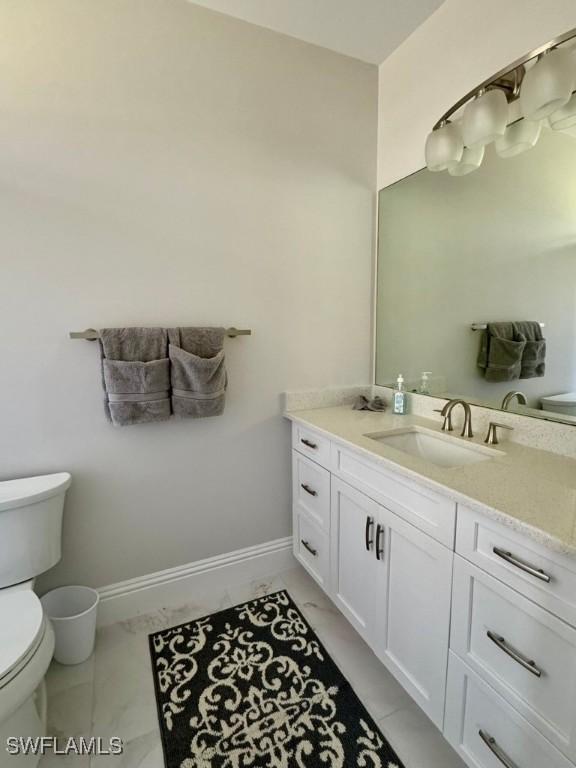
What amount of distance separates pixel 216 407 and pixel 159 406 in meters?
0.23

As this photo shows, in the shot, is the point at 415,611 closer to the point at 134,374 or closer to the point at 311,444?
the point at 311,444

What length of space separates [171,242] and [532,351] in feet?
4.86

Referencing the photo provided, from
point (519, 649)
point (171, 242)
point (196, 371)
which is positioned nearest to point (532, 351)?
point (519, 649)

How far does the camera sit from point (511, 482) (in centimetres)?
105

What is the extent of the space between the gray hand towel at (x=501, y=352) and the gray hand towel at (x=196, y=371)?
1111 millimetres

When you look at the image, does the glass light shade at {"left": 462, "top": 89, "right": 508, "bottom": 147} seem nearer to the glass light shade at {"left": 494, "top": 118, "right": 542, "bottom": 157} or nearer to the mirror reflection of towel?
the glass light shade at {"left": 494, "top": 118, "right": 542, "bottom": 157}

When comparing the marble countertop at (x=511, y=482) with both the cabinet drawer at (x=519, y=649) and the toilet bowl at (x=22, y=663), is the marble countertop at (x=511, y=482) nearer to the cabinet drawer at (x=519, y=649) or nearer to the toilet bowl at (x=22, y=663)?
the cabinet drawer at (x=519, y=649)

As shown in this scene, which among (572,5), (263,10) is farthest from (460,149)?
(263,10)

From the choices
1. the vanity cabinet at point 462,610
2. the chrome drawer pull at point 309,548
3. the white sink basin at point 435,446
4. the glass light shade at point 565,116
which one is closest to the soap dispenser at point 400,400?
the white sink basin at point 435,446

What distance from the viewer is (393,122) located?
1.85 metres

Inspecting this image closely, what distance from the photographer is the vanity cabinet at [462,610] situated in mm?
815

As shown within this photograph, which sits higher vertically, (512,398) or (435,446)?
(512,398)

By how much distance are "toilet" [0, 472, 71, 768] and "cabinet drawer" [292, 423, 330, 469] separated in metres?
0.97

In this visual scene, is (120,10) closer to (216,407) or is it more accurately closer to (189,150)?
(189,150)
